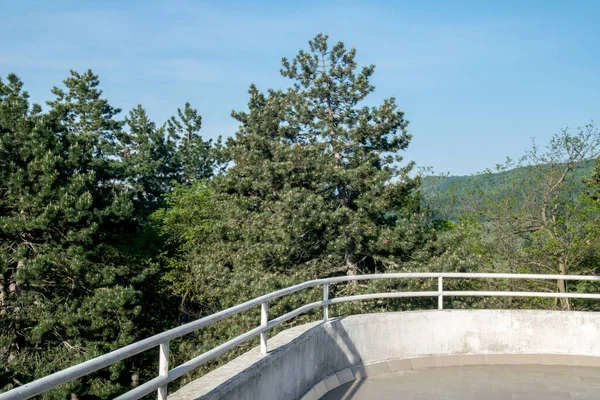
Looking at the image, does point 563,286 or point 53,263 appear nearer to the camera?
point 563,286

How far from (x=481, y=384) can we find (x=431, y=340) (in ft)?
3.74

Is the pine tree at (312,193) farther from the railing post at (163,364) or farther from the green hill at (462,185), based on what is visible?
the railing post at (163,364)

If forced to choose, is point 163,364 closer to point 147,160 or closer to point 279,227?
point 279,227

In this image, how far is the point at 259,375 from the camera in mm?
5102

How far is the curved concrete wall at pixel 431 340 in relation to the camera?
7.11 metres

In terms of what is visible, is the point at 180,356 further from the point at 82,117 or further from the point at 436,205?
the point at 82,117

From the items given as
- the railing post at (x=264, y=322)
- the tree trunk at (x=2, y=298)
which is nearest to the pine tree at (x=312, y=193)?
the tree trunk at (x=2, y=298)

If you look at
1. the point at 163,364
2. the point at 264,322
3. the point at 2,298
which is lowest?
the point at 2,298

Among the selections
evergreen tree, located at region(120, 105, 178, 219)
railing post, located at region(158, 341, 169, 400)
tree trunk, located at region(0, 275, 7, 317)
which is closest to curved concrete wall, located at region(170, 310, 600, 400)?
railing post, located at region(158, 341, 169, 400)

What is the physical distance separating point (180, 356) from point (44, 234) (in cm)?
799

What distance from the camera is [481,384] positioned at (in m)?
7.71

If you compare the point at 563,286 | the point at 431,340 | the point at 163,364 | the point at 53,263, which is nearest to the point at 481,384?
the point at 431,340

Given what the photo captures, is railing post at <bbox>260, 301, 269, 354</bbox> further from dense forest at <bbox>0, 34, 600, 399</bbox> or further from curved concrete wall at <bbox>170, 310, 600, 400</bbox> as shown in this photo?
dense forest at <bbox>0, 34, 600, 399</bbox>

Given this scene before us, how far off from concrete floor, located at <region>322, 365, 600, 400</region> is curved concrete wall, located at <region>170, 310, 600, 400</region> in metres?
0.21
